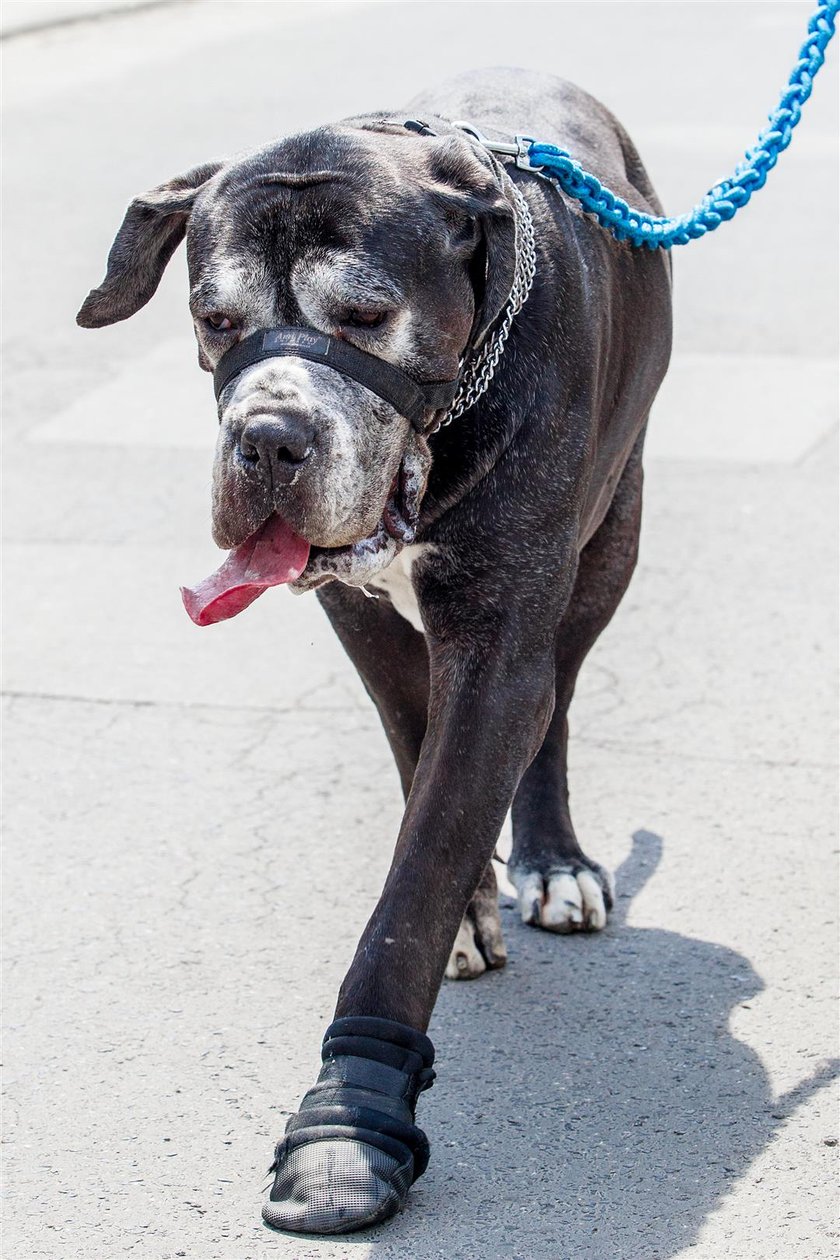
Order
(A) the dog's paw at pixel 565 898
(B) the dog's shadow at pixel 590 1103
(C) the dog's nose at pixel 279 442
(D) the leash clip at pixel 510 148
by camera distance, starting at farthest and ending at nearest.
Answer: (A) the dog's paw at pixel 565 898 < (D) the leash clip at pixel 510 148 < (B) the dog's shadow at pixel 590 1103 < (C) the dog's nose at pixel 279 442

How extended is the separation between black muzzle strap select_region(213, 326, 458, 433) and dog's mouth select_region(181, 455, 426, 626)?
12 centimetres

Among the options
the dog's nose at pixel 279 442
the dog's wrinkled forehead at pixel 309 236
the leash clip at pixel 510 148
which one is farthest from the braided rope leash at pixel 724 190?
the dog's nose at pixel 279 442

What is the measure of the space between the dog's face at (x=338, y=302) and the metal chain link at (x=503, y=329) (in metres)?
0.07

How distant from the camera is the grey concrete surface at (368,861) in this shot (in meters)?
3.00

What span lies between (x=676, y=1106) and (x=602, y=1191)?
0.30m

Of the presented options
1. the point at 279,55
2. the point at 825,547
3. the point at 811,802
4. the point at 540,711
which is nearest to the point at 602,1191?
the point at 540,711

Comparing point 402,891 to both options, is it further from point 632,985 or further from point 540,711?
point 632,985

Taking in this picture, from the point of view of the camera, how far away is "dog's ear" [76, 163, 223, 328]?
319 centimetres

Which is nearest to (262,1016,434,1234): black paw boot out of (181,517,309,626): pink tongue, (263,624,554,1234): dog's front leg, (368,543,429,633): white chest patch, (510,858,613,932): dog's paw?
(263,624,554,1234): dog's front leg

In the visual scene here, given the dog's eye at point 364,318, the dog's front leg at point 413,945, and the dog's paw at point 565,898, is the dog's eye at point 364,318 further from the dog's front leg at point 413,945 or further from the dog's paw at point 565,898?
the dog's paw at point 565,898

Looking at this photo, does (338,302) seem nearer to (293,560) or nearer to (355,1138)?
(293,560)

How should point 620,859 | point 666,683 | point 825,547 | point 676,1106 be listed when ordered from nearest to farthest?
point 676,1106, point 620,859, point 666,683, point 825,547

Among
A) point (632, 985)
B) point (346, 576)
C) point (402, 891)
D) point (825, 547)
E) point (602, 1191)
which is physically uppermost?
point (346, 576)

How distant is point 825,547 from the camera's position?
5957 millimetres
